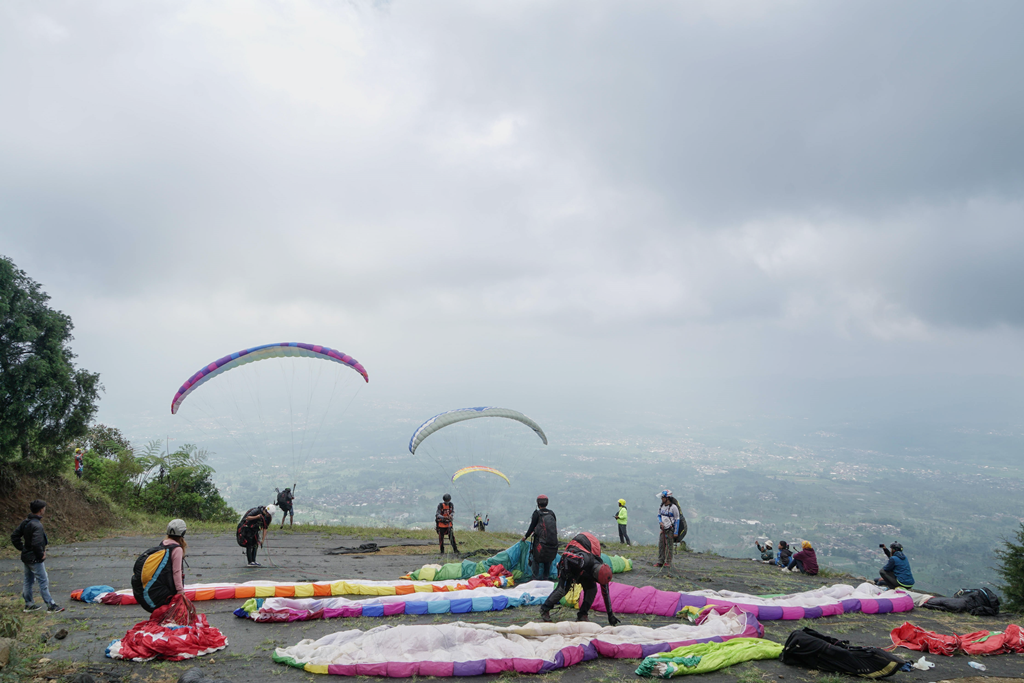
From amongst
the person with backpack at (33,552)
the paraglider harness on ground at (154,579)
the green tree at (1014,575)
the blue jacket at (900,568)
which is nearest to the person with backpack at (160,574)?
the paraglider harness on ground at (154,579)

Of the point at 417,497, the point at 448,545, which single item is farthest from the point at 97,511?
the point at 417,497

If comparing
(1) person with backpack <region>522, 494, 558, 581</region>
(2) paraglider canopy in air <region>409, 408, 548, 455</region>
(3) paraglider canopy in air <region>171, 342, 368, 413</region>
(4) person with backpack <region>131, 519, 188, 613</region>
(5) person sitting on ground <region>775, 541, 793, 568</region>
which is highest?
(3) paraglider canopy in air <region>171, 342, 368, 413</region>

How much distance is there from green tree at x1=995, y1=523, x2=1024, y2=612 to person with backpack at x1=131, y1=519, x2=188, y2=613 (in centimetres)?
1875

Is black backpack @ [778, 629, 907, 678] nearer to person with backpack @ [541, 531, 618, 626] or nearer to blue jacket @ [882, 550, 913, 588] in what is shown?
person with backpack @ [541, 531, 618, 626]

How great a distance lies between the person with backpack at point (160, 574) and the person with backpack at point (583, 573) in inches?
217

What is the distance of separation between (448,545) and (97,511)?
492 inches

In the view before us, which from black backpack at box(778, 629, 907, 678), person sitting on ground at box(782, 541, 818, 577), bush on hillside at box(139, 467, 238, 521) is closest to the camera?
black backpack at box(778, 629, 907, 678)

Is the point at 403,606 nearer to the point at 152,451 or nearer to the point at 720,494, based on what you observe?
the point at 152,451

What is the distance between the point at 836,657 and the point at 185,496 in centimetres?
2527

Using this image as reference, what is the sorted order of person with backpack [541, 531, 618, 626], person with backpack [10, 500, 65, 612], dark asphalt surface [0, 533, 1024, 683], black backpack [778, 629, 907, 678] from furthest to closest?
person with backpack [10, 500, 65, 612] → person with backpack [541, 531, 618, 626] → dark asphalt surface [0, 533, 1024, 683] → black backpack [778, 629, 907, 678]

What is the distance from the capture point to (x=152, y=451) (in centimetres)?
2373

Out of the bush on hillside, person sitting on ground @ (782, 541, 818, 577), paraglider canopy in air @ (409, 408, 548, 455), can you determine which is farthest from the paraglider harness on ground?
the bush on hillside

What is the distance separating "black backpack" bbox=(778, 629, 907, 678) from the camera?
20.6 feet

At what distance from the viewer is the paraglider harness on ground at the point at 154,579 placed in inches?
266
